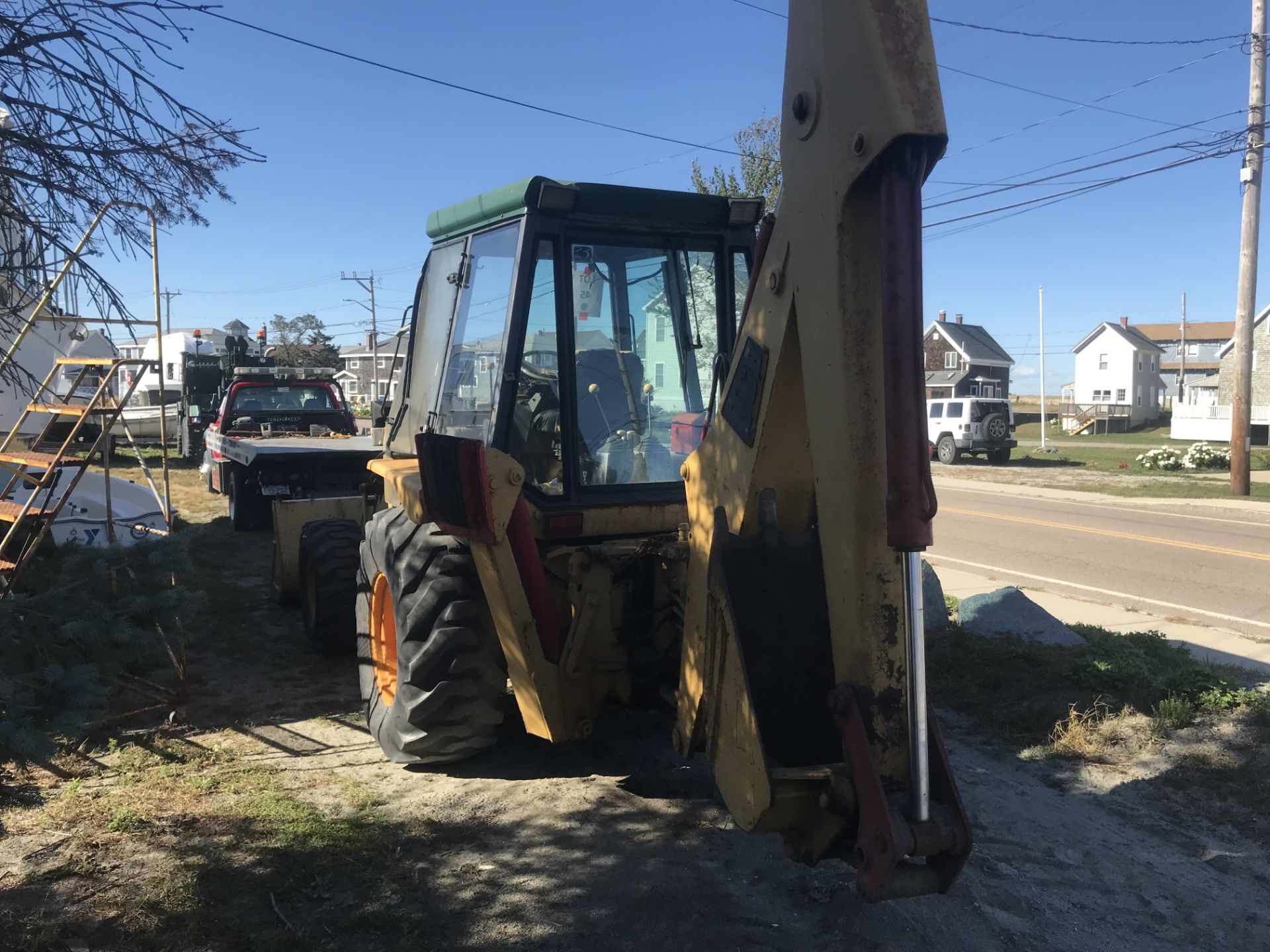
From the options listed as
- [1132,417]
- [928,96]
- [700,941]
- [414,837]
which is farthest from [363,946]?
[1132,417]

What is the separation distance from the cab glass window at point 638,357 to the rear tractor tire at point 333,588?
106 inches

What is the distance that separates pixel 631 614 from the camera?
4324 millimetres

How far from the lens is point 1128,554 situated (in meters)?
12.2

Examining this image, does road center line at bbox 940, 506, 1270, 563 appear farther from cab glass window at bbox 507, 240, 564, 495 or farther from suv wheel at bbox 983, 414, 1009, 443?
suv wheel at bbox 983, 414, 1009, 443

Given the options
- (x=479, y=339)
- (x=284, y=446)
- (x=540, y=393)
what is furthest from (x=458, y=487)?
(x=284, y=446)

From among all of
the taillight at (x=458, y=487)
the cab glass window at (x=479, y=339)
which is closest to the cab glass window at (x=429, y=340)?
the cab glass window at (x=479, y=339)

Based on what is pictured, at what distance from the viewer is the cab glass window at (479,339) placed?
4516 mm

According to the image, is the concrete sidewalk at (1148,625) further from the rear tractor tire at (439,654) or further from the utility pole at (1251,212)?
the utility pole at (1251,212)

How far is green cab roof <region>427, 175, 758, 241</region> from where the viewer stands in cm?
432

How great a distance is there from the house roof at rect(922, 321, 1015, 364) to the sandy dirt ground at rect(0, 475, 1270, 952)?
53953mm

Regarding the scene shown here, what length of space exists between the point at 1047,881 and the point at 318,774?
3448 millimetres

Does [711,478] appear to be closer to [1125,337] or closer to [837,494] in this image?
[837,494]

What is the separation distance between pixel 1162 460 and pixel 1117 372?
3485cm

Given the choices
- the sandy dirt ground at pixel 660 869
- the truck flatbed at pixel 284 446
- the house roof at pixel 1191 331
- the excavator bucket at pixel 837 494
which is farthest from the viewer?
the house roof at pixel 1191 331
